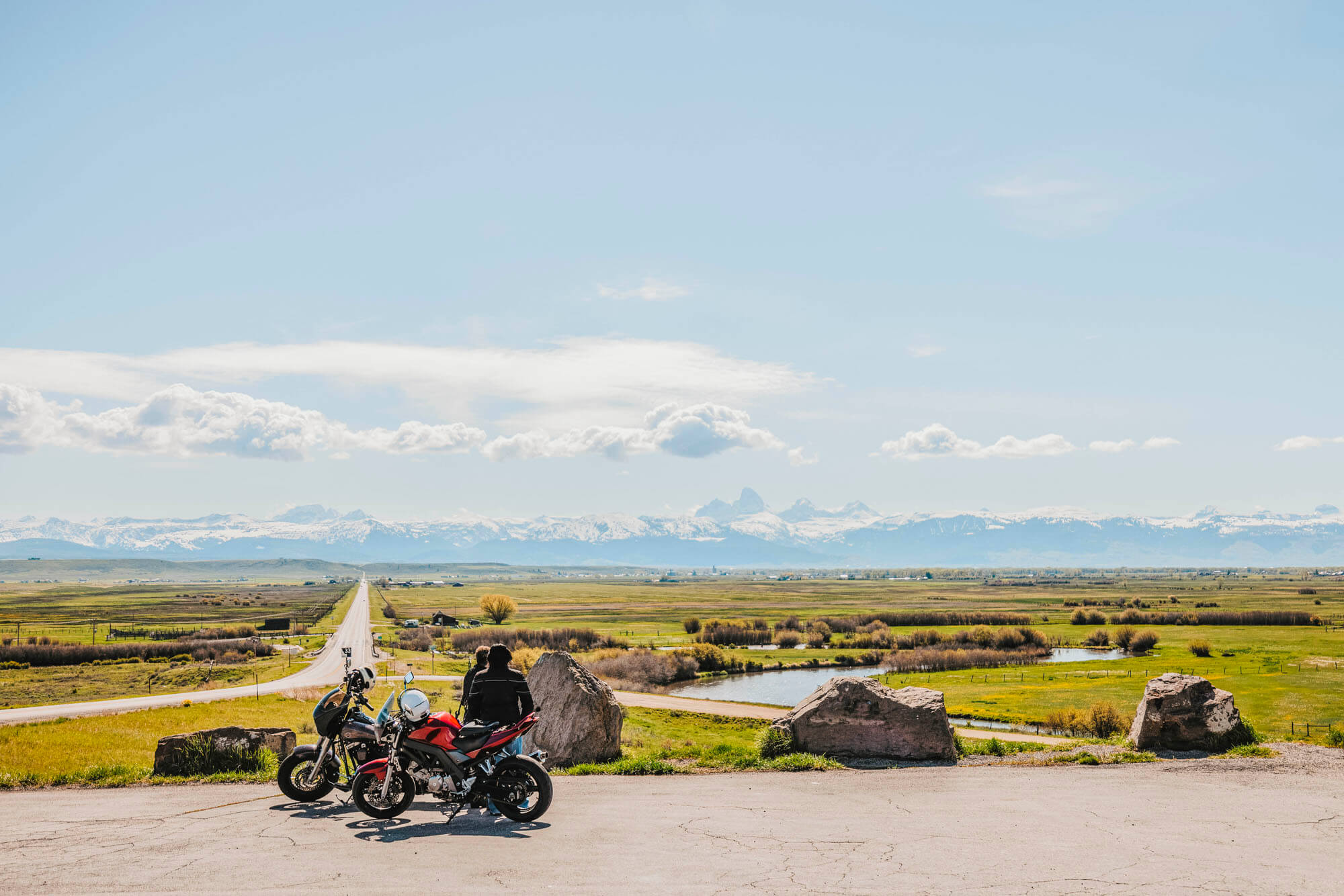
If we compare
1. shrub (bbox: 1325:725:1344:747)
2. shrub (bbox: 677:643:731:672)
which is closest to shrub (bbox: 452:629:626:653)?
shrub (bbox: 677:643:731:672)

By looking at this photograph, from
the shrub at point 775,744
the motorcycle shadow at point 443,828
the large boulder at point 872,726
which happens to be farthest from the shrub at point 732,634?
the motorcycle shadow at point 443,828

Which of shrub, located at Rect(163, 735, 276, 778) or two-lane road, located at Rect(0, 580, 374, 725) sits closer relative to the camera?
shrub, located at Rect(163, 735, 276, 778)

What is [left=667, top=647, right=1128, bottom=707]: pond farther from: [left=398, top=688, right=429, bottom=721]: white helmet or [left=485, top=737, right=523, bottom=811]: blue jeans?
[left=398, top=688, right=429, bottom=721]: white helmet

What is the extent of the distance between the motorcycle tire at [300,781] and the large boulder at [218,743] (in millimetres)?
3681

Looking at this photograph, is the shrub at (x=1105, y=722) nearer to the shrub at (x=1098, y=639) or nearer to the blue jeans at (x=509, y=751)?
the blue jeans at (x=509, y=751)

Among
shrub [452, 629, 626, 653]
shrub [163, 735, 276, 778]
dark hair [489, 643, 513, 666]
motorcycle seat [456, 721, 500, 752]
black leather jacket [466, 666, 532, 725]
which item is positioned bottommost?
shrub [452, 629, 626, 653]

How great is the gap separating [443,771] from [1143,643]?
100 meters

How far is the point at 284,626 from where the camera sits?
462 ft

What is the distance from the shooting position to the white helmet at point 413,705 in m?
13.7

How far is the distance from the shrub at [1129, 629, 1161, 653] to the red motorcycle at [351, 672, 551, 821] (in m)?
96.5

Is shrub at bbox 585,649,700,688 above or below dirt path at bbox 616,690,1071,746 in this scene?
below

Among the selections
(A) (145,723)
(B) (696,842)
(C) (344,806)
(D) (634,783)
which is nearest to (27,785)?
(C) (344,806)

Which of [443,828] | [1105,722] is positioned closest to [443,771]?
[443,828]

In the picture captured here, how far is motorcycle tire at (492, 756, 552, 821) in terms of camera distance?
13.7 metres
